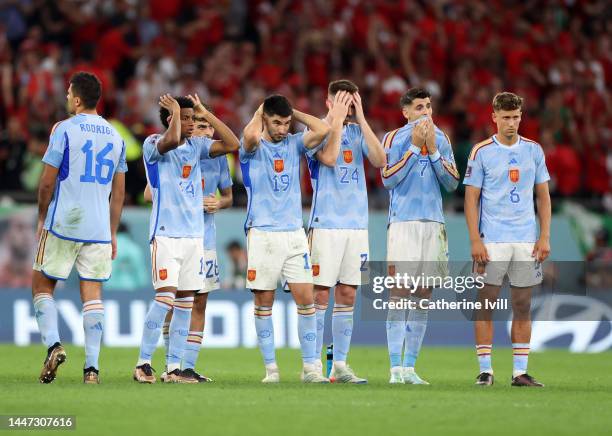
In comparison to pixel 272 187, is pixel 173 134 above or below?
above

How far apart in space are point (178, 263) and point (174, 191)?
0.65 metres

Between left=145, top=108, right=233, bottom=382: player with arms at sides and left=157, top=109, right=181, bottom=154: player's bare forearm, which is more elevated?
left=157, top=109, right=181, bottom=154: player's bare forearm

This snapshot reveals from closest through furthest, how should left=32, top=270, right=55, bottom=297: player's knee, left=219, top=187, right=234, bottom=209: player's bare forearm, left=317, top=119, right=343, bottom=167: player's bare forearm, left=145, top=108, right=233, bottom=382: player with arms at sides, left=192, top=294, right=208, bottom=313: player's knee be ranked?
left=32, top=270, right=55, bottom=297: player's knee < left=317, top=119, right=343, bottom=167: player's bare forearm < left=145, top=108, right=233, bottom=382: player with arms at sides < left=192, top=294, right=208, bottom=313: player's knee < left=219, top=187, right=234, bottom=209: player's bare forearm

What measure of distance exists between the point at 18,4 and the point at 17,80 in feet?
7.15

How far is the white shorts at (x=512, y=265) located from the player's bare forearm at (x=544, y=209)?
24 centimetres

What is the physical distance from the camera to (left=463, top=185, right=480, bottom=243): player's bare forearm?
11.8 meters

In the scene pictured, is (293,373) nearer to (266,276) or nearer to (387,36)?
(266,276)

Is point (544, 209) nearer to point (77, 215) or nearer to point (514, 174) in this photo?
point (514, 174)

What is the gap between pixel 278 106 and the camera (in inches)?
459

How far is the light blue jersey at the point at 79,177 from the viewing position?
1105 centimetres

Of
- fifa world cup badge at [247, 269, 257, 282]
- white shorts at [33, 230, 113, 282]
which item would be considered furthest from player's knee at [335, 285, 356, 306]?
white shorts at [33, 230, 113, 282]

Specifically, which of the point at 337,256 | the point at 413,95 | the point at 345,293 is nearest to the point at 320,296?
the point at 345,293

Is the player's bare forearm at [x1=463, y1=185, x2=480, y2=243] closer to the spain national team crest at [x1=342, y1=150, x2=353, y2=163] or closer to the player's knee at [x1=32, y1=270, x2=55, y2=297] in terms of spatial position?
the spain national team crest at [x1=342, y1=150, x2=353, y2=163]

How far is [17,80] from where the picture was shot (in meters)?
21.0
